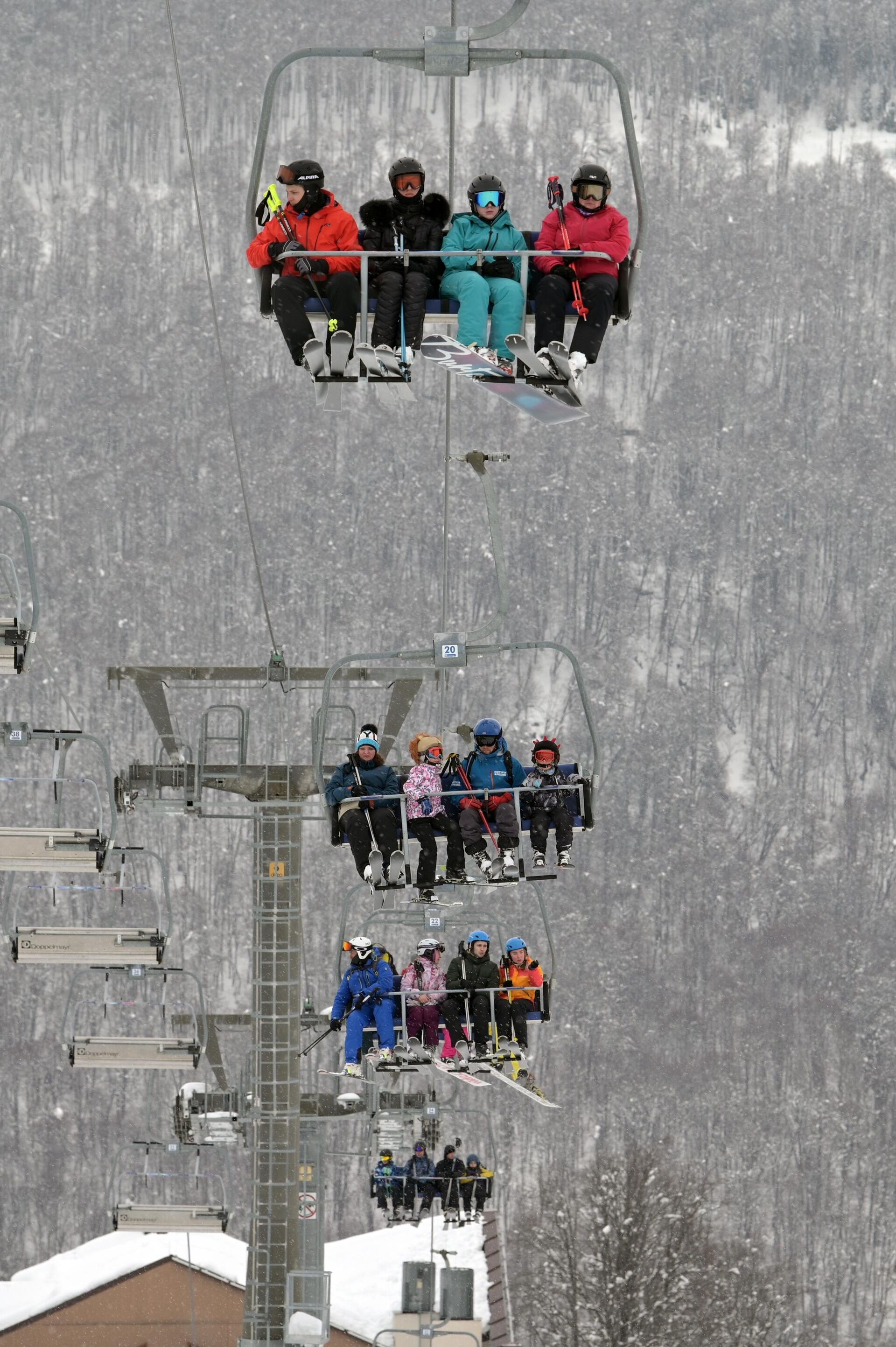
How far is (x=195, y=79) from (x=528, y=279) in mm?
144223

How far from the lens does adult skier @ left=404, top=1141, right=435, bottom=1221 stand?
96.7 feet

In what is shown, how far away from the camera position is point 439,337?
632 inches

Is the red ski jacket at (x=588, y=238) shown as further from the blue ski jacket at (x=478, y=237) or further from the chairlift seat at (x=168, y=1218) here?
the chairlift seat at (x=168, y=1218)

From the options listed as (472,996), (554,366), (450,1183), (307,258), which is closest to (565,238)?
(554,366)

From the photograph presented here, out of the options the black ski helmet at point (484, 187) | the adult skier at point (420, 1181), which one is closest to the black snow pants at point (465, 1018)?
the black ski helmet at point (484, 187)

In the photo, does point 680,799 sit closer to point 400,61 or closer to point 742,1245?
point 742,1245

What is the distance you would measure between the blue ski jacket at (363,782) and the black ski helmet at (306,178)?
15.1 ft

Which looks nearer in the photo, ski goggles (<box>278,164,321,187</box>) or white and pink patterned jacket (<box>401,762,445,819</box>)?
ski goggles (<box>278,164,321,187</box>)

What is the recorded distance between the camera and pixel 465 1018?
2183 centimetres

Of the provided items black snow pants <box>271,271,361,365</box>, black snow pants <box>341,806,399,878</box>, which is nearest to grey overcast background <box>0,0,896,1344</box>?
black snow pants <box>341,806,399,878</box>

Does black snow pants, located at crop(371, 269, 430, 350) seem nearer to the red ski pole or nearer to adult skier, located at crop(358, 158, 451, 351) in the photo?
adult skier, located at crop(358, 158, 451, 351)

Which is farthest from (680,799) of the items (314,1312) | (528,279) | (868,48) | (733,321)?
(528,279)

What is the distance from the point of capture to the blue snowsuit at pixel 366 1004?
2173 centimetres

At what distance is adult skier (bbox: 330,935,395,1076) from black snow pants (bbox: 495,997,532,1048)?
0.88m
